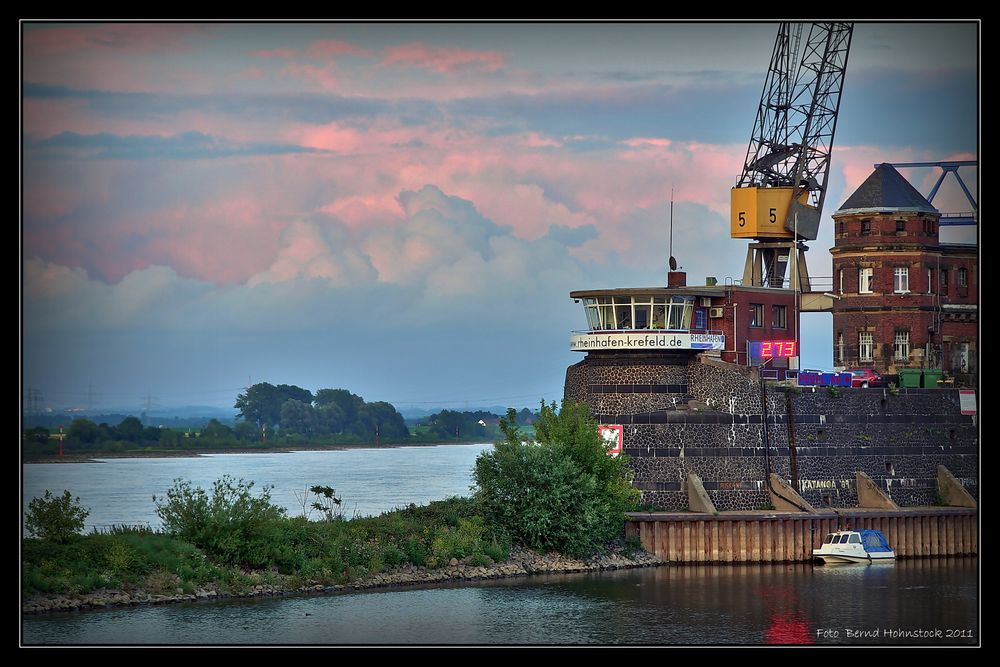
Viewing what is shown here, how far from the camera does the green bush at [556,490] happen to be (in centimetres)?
8575

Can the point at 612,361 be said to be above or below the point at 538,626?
above

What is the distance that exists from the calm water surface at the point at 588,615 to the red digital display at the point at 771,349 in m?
18.2

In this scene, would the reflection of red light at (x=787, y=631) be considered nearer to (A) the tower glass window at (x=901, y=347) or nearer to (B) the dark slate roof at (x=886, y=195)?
(A) the tower glass window at (x=901, y=347)

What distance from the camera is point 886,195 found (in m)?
115

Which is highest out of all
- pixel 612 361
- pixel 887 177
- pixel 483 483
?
pixel 887 177

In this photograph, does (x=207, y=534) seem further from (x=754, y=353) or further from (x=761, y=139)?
(x=761, y=139)

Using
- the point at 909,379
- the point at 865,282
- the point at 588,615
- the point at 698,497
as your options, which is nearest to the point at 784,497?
the point at 698,497

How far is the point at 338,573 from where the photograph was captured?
78.7 meters

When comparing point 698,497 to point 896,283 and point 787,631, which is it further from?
point 896,283

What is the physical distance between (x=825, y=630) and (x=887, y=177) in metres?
52.7

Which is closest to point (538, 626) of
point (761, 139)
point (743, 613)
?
point (743, 613)

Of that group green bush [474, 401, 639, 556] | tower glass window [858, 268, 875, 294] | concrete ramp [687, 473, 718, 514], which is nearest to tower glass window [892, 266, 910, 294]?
tower glass window [858, 268, 875, 294]

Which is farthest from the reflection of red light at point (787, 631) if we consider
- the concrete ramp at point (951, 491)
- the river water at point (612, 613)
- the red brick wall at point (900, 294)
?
the red brick wall at point (900, 294)

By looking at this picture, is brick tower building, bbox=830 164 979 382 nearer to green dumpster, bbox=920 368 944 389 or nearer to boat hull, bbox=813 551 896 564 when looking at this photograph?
green dumpster, bbox=920 368 944 389
